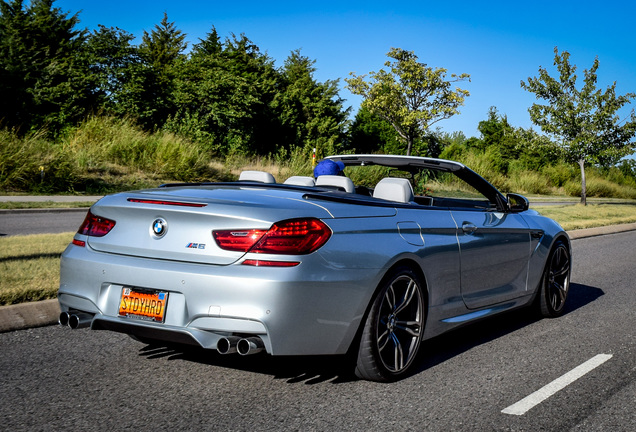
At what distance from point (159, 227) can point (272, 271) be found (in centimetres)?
73

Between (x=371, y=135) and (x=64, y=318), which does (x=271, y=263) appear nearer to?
(x=64, y=318)

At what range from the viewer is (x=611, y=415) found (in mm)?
3801

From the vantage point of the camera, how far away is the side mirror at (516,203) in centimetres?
601

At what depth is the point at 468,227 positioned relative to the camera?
505cm

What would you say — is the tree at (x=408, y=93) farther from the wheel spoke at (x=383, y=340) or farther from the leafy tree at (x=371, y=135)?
the wheel spoke at (x=383, y=340)

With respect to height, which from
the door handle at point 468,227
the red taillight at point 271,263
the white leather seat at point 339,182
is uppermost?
the white leather seat at point 339,182

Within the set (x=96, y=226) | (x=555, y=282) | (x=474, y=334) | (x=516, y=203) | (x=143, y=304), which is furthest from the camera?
(x=555, y=282)

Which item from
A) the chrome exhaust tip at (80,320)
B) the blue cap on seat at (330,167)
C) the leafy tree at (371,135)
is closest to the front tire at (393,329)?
the chrome exhaust tip at (80,320)

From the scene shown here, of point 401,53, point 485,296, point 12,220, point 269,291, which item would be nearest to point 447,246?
point 485,296

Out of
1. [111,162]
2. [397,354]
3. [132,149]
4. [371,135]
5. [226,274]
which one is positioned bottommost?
[397,354]

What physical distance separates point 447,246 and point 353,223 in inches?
40.9

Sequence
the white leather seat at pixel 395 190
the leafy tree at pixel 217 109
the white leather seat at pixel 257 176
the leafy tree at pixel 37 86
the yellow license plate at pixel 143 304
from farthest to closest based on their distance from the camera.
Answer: the leafy tree at pixel 217 109 < the leafy tree at pixel 37 86 < the white leather seat at pixel 257 176 < the white leather seat at pixel 395 190 < the yellow license plate at pixel 143 304

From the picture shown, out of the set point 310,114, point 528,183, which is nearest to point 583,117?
point 528,183

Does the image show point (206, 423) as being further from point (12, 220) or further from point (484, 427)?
point (12, 220)
